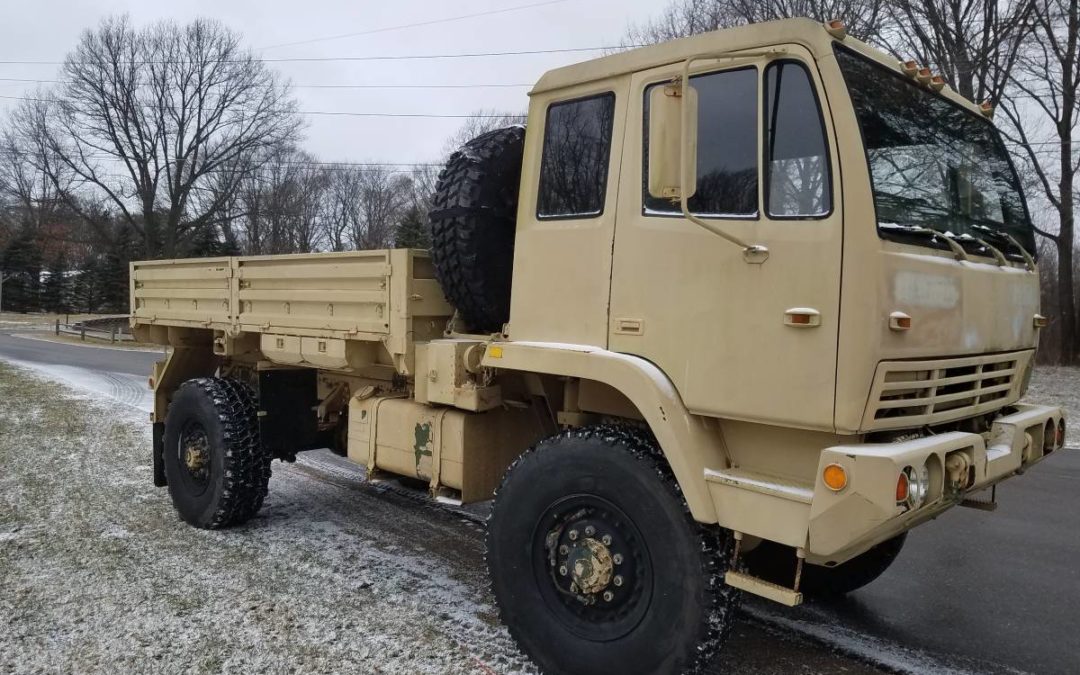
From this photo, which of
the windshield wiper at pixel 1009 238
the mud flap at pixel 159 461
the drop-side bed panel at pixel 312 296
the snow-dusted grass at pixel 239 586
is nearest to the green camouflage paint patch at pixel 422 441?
the drop-side bed panel at pixel 312 296

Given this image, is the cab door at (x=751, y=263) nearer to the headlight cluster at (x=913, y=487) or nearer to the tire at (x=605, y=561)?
the headlight cluster at (x=913, y=487)

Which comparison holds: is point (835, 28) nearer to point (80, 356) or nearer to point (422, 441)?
point (422, 441)

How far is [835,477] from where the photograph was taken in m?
2.71

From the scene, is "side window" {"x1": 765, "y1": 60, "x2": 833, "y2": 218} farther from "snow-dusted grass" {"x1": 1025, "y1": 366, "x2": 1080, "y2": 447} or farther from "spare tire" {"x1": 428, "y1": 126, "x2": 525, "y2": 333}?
"snow-dusted grass" {"x1": 1025, "y1": 366, "x2": 1080, "y2": 447}

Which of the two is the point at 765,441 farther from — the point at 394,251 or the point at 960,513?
the point at 960,513

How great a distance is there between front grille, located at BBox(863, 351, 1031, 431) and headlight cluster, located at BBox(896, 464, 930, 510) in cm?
19

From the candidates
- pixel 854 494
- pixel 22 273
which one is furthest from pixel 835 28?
pixel 22 273

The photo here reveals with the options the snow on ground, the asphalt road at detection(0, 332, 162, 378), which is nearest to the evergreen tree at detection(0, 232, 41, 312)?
the asphalt road at detection(0, 332, 162, 378)

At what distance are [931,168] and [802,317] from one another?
1144 millimetres

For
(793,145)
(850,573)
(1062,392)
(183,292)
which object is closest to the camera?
(793,145)

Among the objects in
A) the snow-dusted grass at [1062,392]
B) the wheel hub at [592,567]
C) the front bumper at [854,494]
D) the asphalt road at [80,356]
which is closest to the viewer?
the front bumper at [854,494]

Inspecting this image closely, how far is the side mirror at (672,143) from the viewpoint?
2.98 meters

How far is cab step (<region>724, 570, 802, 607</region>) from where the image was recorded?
2855 millimetres

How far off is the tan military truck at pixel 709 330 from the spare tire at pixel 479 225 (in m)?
0.01
